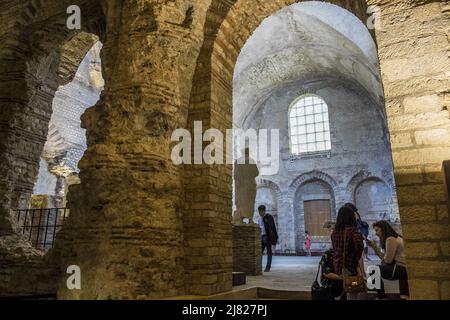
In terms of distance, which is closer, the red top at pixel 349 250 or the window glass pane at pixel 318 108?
the red top at pixel 349 250

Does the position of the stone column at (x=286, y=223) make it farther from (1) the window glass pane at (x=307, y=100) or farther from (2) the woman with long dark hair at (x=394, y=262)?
(2) the woman with long dark hair at (x=394, y=262)

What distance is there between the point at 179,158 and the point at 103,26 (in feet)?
11.7

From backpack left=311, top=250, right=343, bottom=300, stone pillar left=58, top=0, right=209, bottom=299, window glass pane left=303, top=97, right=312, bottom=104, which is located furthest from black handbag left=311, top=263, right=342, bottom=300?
window glass pane left=303, top=97, right=312, bottom=104

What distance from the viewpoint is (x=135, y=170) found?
4125mm

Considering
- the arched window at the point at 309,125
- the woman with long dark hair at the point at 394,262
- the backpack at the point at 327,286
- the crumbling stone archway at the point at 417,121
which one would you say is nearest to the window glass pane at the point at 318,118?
the arched window at the point at 309,125

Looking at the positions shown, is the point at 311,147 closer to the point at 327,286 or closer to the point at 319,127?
the point at 319,127

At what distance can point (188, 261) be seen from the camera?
449cm

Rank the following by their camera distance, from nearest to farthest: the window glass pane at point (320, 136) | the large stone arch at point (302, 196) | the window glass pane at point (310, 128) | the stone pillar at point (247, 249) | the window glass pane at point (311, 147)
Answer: the stone pillar at point (247, 249)
the large stone arch at point (302, 196)
the window glass pane at point (320, 136)
the window glass pane at point (311, 147)
the window glass pane at point (310, 128)

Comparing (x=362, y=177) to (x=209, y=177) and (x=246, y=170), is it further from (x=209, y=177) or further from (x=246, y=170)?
(x=209, y=177)

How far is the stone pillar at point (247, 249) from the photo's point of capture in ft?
24.2

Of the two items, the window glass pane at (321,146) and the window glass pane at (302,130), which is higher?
the window glass pane at (302,130)

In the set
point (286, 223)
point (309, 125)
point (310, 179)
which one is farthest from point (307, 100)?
point (286, 223)

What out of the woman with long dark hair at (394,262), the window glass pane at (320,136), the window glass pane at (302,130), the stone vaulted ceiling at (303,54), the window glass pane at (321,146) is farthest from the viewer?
the window glass pane at (302,130)

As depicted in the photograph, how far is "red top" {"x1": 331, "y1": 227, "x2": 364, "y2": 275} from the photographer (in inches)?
128
